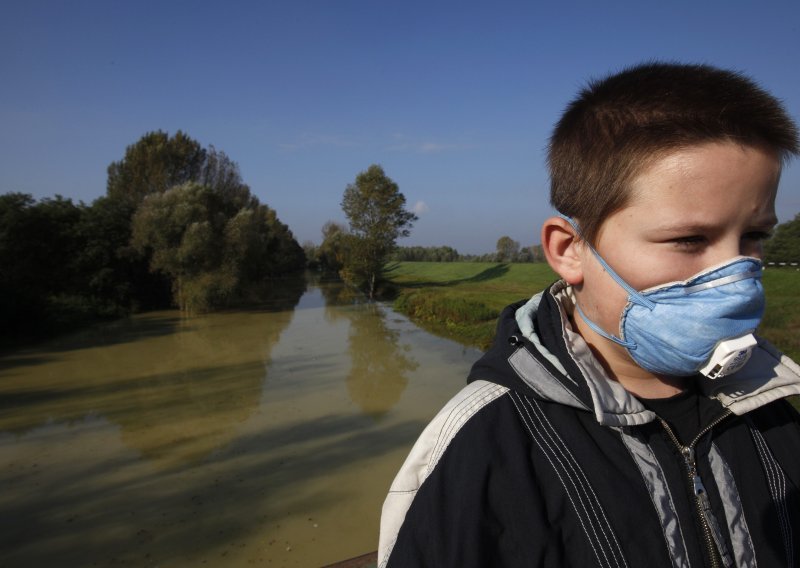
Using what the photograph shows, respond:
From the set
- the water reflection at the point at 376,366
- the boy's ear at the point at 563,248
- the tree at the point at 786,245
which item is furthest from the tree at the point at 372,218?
the boy's ear at the point at 563,248

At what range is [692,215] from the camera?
3.34 feet

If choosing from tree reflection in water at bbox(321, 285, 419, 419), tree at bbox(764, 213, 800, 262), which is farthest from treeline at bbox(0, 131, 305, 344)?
tree at bbox(764, 213, 800, 262)

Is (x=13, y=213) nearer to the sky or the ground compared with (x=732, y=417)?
nearer to the sky

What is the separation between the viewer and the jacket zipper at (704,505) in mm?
1064

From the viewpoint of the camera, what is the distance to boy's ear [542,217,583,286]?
4.11 ft

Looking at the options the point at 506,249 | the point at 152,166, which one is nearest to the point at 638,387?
the point at 152,166

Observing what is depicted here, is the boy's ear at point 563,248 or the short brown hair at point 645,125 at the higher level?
the short brown hair at point 645,125

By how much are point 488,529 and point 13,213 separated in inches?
963

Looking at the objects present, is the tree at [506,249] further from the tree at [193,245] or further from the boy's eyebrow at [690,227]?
the boy's eyebrow at [690,227]

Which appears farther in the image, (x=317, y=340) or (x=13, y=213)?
Answer: (x=13, y=213)

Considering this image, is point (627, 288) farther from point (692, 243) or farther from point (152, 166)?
point (152, 166)

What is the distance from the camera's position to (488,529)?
3.12 ft

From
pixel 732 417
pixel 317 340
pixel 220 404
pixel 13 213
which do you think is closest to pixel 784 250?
pixel 317 340

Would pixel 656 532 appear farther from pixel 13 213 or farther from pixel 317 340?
pixel 13 213
